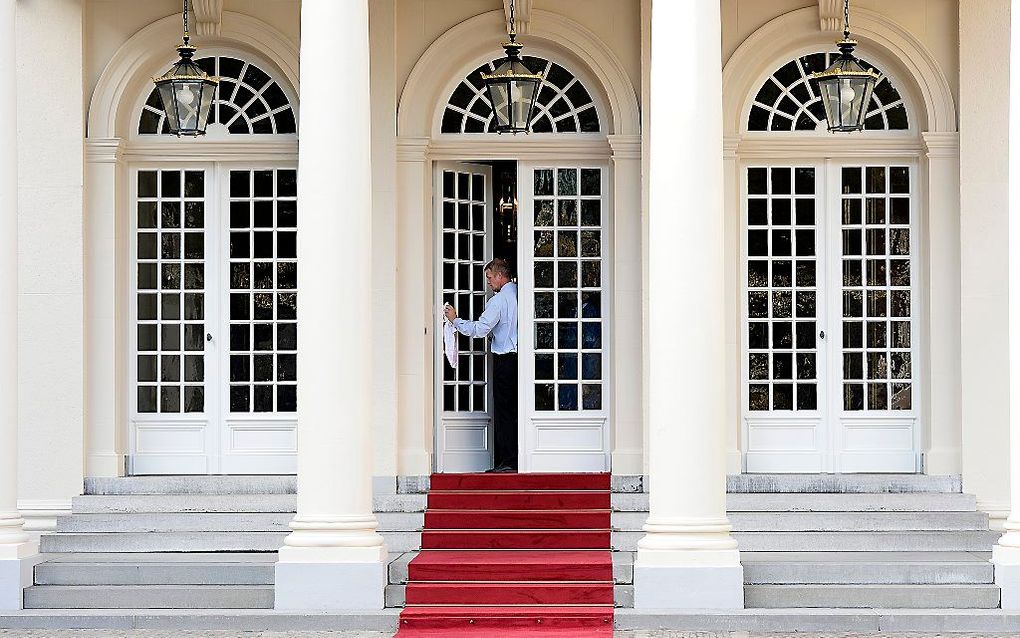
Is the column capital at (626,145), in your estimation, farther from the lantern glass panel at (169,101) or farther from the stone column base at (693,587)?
the stone column base at (693,587)

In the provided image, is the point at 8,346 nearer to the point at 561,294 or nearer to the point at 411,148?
the point at 411,148

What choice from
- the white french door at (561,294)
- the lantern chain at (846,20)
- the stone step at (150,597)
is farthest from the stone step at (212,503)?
the lantern chain at (846,20)

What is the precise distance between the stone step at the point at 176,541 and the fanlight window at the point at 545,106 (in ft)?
13.1

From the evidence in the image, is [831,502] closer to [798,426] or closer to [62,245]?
[798,426]

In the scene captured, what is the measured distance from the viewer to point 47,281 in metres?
13.6

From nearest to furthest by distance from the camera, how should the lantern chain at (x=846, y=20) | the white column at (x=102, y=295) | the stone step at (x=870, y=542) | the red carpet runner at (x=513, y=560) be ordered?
the red carpet runner at (x=513, y=560)
the stone step at (x=870, y=542)
the lantern chain at (x=846, y=20)
the white column at (x=102, y=295)

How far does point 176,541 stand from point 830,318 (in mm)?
6333

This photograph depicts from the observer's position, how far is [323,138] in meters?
10.7

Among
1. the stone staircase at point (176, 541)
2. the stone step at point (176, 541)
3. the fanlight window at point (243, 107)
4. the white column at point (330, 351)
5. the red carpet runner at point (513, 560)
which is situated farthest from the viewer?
the fanlight window at point (243, 107)

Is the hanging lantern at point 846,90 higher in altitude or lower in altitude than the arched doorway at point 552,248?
higher

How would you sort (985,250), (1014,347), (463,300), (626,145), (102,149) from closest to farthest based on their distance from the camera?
(1014,347) → (985,250) → (626,145) → (102,149) → (463,300)

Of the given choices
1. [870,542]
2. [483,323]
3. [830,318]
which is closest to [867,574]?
[870,542]

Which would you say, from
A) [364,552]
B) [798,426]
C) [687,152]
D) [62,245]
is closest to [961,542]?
[798,426]

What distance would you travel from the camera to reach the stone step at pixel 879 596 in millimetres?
10883
